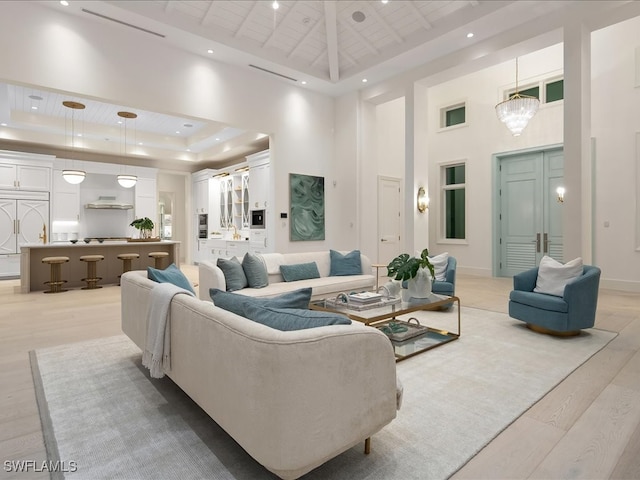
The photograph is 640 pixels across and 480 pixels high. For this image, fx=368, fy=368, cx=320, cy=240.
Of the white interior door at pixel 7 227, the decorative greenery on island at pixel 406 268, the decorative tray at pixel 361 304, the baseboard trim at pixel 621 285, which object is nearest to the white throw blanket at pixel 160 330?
the decorative tray at pixel 361 304

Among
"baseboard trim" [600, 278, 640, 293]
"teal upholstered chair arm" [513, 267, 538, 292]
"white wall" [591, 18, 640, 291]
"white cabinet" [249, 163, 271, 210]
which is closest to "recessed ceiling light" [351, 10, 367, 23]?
"white cabinet" [249, 163, 271, 210]

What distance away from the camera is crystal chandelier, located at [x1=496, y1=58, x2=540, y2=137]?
6.09 meters

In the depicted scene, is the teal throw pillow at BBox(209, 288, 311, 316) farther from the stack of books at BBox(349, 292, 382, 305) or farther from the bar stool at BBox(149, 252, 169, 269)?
the bar stool at BBox(149, 252, 169, 269)

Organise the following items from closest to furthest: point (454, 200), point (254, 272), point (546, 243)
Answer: point (254, 272)
point (546, 243)
point (454, 200)

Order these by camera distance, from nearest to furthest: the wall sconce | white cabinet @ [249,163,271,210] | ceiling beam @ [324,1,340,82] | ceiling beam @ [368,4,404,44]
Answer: ceiling beam @ [324,1,340,82]
ceiling beam @ [368,4,404,44]
the wall sconce
white cabinet @ [249,163,271,210]

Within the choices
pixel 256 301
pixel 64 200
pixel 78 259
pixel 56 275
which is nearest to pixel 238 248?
pixel 78 259

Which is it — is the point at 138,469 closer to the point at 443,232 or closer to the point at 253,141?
the point at 253,141

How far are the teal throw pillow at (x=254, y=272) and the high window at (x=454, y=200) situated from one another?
6.14 m

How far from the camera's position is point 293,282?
196 inches

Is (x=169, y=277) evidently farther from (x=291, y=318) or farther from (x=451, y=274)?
(x=451, y=274)

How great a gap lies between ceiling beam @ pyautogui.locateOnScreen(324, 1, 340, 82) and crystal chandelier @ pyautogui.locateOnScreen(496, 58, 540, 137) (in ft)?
9.95

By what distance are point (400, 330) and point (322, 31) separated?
5.23 m

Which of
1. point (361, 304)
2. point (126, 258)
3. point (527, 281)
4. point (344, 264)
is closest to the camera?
point (361, 304)

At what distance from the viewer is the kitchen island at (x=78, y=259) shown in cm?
663
